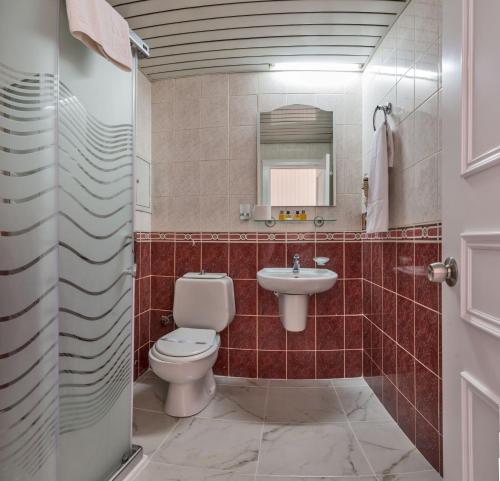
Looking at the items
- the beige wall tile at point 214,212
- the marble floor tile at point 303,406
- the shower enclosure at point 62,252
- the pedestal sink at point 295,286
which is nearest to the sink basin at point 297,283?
the pedestal sink at point 295,286

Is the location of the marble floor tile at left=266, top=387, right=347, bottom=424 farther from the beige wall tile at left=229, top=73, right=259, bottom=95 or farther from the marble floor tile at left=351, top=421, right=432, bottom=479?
the beige wall tile at left=229, top=73, right=259, bottom=95

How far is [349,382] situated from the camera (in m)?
2.14

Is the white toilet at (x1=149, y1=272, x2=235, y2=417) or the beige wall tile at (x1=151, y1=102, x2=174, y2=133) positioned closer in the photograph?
the white toilet at (x1=149, y1=272, x2=235, y2=417)

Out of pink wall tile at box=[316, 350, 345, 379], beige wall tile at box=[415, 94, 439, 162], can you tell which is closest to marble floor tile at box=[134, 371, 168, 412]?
pink wall tile at box=[316, 350, 345, 379]

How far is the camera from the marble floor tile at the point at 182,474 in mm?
1279

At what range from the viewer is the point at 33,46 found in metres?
0.86

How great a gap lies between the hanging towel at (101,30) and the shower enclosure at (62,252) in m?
0.05

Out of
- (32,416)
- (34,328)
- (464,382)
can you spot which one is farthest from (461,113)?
(32,416)

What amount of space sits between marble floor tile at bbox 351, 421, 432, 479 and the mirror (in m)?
1.45

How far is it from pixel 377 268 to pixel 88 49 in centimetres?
190

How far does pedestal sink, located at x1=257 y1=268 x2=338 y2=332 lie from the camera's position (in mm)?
1741

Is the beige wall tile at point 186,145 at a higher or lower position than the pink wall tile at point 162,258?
higher

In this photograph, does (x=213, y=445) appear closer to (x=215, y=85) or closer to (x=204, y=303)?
(x=204, y=303)

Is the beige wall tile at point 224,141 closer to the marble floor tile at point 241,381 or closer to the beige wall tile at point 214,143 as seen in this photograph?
the beige wall tile at point 214,143
